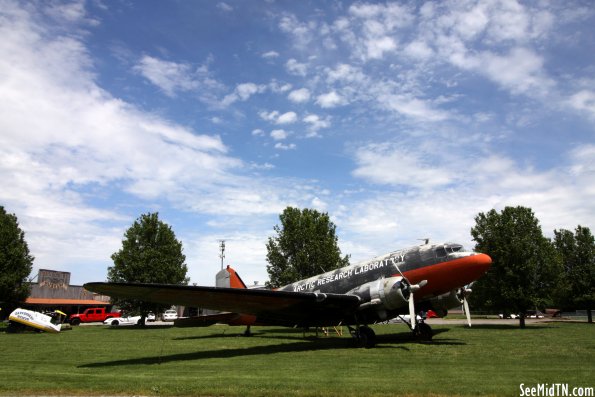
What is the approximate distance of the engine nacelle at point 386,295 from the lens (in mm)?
18281

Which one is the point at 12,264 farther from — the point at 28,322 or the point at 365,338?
the point at 365,338

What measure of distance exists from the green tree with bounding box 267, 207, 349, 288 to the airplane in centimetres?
2170

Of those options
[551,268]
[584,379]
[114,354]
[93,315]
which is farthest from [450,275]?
[93,315]

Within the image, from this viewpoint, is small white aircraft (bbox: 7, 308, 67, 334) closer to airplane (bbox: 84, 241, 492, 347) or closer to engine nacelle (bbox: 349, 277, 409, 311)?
airplane (bbox: 84, 241, 492, 347)

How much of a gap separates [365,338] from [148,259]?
33764 mm

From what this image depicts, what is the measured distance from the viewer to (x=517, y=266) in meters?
38.1

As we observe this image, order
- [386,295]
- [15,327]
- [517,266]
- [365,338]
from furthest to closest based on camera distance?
1. [517,266]
2. [15,327]
3. [365,338]
4. [386,295]

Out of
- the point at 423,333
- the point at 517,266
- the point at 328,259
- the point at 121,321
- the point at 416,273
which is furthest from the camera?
the point at 121,321

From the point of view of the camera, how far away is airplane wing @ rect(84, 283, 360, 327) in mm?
15461

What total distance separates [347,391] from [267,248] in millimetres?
36412

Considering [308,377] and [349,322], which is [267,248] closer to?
[349,322]

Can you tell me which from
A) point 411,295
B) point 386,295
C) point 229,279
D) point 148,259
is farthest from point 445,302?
point 148,259

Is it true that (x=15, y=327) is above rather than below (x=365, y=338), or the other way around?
below

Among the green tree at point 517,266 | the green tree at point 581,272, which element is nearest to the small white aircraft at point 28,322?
the green tree at point 517,266
